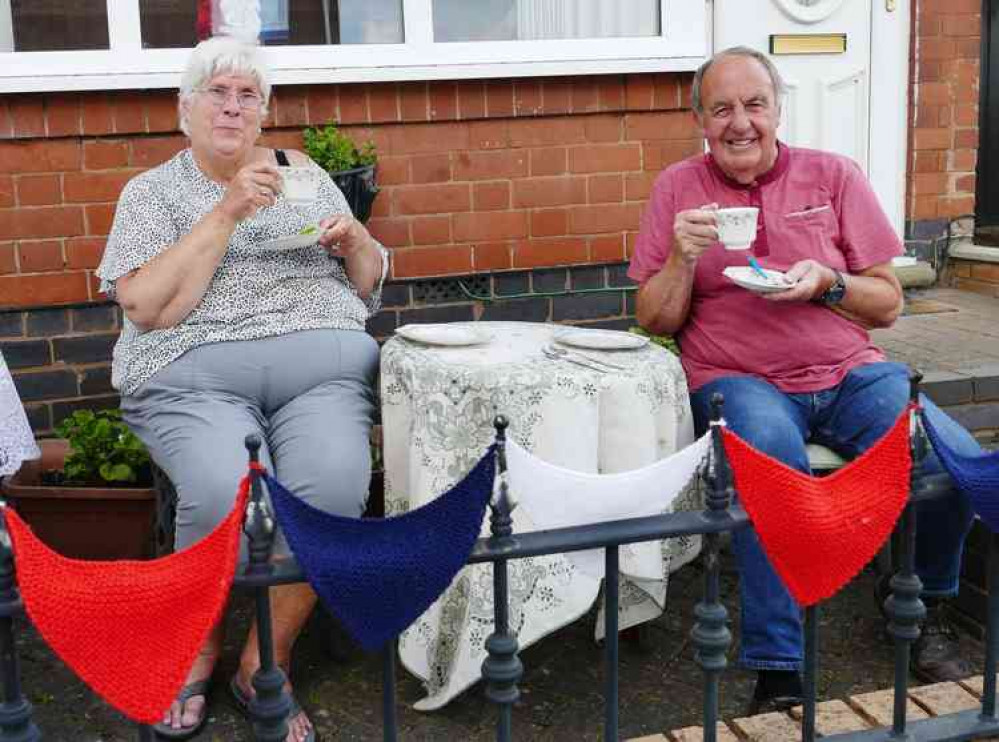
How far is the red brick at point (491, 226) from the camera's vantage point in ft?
14.6

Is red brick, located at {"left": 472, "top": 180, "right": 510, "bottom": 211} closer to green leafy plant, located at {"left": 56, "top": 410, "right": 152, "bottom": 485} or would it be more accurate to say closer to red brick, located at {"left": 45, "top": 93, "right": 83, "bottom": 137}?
red brick, located at {"left": 45, "top": 93, "right": 83, "bottom": 137}

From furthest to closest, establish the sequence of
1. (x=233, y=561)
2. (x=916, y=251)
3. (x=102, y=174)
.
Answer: (x=916, y=251)
(x=102, y=174)
(x=233, y=561)

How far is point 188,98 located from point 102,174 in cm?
116

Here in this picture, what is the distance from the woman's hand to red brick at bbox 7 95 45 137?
154 centimetres

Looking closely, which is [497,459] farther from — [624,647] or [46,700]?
[46,700]

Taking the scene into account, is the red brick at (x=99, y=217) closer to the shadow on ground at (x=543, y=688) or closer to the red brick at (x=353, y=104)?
the red brick at (x=353, y=104)

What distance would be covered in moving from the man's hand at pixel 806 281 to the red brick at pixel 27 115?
8.65 ft

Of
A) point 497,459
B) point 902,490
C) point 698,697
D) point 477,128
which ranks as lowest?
point 698,697

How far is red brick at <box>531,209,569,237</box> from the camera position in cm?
454

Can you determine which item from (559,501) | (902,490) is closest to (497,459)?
(559,501)

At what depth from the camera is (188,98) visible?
3025mm

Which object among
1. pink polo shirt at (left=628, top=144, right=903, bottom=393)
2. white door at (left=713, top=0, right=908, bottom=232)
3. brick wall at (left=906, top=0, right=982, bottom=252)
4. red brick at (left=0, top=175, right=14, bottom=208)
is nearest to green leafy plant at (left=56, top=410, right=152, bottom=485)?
red brick at (left=0, top=175, right=14, bottom=208)

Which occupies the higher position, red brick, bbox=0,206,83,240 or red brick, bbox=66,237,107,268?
red brick, bbox=0,206,83,240

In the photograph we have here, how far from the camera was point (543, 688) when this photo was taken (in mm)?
2822
